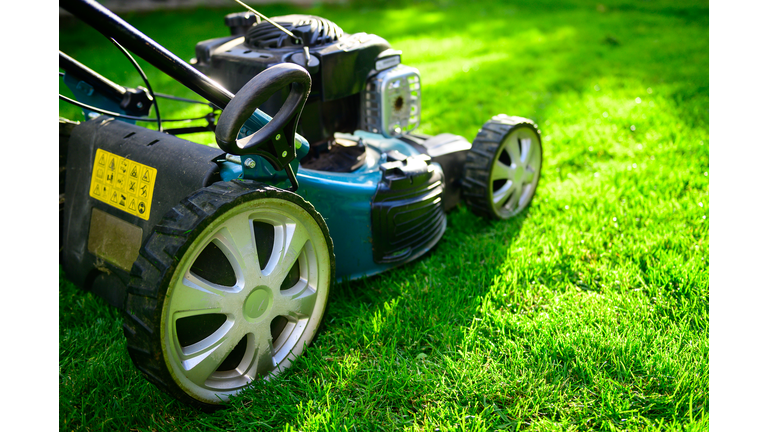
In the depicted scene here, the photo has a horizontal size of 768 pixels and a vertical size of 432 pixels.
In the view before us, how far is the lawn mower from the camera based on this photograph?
50.6 inches

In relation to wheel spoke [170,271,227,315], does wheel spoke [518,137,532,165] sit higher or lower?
higher

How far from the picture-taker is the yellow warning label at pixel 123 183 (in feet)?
5.19

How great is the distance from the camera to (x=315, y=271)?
5.24 ft

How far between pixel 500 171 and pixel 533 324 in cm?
77

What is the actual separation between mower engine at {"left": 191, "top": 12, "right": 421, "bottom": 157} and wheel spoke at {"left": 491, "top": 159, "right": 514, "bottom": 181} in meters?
0.38

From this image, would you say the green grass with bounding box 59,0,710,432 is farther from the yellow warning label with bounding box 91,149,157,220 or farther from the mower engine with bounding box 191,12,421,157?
the mower engine with bounding box 191,12,421,157

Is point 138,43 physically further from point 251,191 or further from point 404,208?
point 404,208

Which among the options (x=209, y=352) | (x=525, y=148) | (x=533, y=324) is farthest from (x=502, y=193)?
(x=209, y=352)

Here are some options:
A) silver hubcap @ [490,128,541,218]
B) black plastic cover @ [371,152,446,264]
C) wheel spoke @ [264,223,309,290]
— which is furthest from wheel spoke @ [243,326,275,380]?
silver hubcap @ [490,128,541,218]

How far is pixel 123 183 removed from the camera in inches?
64.8

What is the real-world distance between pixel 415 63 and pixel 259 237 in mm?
3893

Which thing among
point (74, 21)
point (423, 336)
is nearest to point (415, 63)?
point (423, 336)

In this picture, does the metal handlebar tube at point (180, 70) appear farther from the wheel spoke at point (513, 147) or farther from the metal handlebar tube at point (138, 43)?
the wheel spoke at point (513, 147)

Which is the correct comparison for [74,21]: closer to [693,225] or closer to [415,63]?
[415,63]
